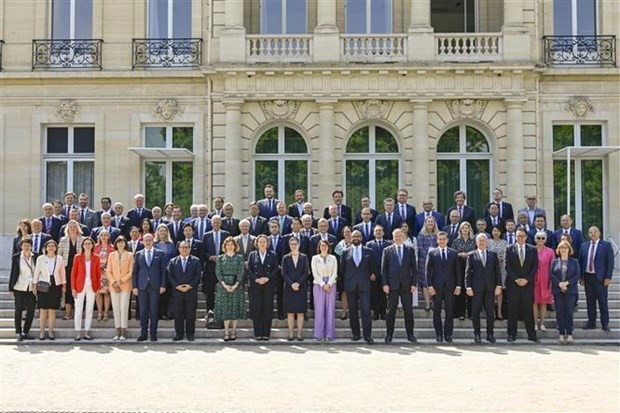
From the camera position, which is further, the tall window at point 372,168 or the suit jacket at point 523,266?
the tall window at point 372,168

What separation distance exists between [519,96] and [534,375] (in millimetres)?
10848

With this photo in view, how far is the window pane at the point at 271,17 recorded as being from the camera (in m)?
21.1

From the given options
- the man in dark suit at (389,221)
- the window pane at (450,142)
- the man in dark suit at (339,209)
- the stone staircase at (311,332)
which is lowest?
the stone staircase at (311,332)

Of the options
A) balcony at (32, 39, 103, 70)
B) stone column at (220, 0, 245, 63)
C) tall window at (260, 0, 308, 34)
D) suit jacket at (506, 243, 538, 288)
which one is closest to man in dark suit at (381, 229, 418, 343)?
suit jacket at (506, 243, 538, 288)

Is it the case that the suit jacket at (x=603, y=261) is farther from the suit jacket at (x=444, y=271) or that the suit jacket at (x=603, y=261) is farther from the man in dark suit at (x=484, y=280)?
the suit jacket at (x=444, y=271)

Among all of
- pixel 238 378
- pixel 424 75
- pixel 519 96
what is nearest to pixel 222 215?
pixel 238 378

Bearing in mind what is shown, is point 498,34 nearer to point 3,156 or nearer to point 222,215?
point 222,215

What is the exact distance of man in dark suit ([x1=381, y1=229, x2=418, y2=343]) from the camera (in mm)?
13570

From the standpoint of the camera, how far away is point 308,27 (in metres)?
21.0

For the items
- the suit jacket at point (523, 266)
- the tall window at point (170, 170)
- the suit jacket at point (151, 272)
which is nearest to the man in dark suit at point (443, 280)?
the suit jacket at point (523, 266)

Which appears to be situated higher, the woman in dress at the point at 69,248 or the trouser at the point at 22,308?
the woman in dress at the point at 69,248

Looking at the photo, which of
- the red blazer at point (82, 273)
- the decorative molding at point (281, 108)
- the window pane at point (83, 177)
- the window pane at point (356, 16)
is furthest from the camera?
the window pane at point (356, 16)

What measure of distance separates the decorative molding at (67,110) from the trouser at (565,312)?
43.9ft

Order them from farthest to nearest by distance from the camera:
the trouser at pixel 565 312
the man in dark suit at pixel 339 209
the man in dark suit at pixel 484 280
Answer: the man in dark suit at pixel 339 209
the man in dark suit at pixel 484 280
the trouser at pixel 565 312
